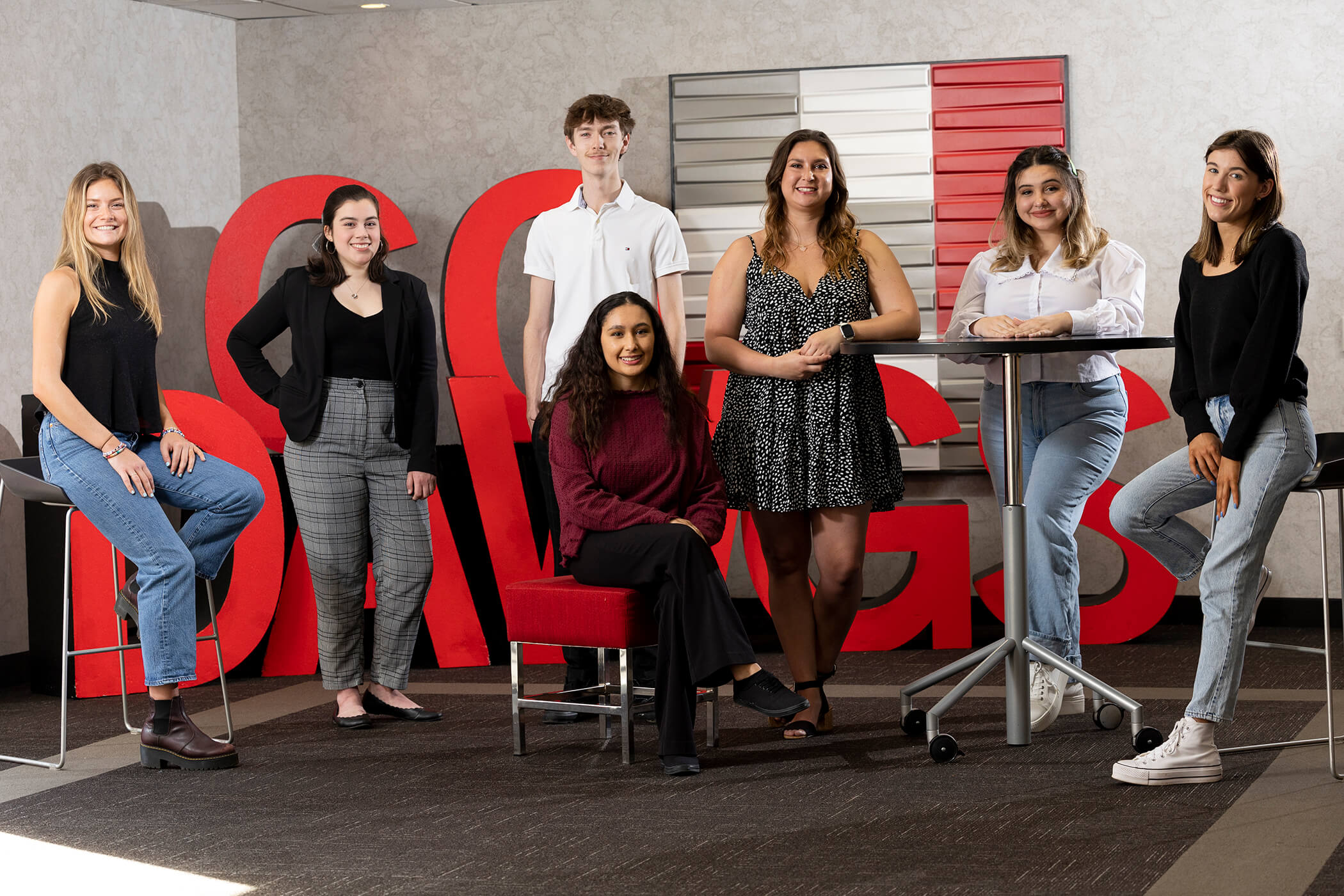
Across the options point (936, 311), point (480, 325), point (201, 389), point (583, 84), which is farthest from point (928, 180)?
point (201, 389)

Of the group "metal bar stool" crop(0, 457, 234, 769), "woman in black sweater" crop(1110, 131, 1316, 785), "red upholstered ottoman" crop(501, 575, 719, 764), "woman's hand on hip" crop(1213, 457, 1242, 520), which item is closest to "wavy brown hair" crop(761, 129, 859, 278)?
"woman in black sweater" crop(1110, 131, 1316, 785)

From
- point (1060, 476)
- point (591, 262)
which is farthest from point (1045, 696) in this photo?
point (591, 262)

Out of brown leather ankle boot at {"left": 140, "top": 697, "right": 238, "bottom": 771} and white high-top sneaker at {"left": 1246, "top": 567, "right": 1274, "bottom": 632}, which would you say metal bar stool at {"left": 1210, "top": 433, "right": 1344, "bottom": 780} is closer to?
white high-top sneaker at {"left": 1246, "top": 567, "right": 1274, "bottom": 632}

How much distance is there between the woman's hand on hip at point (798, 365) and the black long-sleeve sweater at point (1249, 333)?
912mm

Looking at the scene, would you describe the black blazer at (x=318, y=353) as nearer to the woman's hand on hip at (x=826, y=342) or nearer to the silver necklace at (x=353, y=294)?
the silver necklace at (x=353, y=294)

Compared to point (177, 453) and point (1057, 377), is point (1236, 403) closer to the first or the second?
point (1057, 377)

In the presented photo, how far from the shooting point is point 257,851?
9.70 feet

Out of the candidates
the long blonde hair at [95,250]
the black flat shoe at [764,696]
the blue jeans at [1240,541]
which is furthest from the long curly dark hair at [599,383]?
the blue jeans at [1240,541]

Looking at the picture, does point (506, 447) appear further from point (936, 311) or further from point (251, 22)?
point (251, 22)

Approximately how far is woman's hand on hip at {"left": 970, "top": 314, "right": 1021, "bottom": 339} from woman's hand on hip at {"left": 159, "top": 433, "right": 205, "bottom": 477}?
2127mm

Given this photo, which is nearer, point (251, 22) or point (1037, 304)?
point (1037, 304)

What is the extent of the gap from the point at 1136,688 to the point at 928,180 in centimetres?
226

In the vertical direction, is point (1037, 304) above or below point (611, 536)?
above

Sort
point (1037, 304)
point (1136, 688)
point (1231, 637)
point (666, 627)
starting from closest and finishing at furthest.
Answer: point (1231, 637) → point (666, 627) → point (1037, 304) → point (1136, 688)
